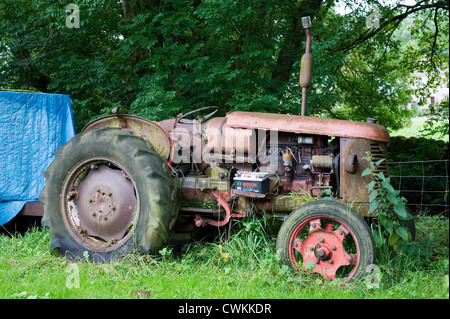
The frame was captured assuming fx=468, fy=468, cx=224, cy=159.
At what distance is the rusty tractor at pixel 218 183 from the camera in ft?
12.5

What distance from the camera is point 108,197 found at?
4094mm

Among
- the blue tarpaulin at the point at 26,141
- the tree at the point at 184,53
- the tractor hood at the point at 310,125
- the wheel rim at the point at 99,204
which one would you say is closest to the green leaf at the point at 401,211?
the tractor hood at the point at 310,125

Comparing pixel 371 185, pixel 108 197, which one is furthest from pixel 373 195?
pixel 108 197

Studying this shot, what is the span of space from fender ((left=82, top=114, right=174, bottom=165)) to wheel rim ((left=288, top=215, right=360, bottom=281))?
1.59 meters

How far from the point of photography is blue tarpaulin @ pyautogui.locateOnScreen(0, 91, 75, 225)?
5.42m

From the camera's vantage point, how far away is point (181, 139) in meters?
4.67

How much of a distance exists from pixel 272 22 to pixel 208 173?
371cm

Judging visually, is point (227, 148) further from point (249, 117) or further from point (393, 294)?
point (393, 294)

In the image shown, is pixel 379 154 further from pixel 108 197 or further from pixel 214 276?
pixel 108 197

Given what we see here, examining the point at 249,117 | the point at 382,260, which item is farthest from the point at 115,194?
the point at 382,260

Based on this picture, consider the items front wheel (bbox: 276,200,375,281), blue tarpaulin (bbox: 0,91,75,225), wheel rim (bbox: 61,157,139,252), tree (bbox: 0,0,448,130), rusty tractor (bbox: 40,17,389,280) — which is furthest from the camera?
tree (bbox: 0,0,448,130)

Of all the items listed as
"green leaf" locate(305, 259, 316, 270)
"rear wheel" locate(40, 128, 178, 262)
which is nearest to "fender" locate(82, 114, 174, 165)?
"rear wheel" locate(40, 128, 178, 262)

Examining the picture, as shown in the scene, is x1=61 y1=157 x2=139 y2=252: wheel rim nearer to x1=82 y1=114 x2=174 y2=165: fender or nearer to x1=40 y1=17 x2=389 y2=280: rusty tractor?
→ x1=40 y1=17 x2=389 y2=280: rusty tractor

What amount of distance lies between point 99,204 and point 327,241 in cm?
198
